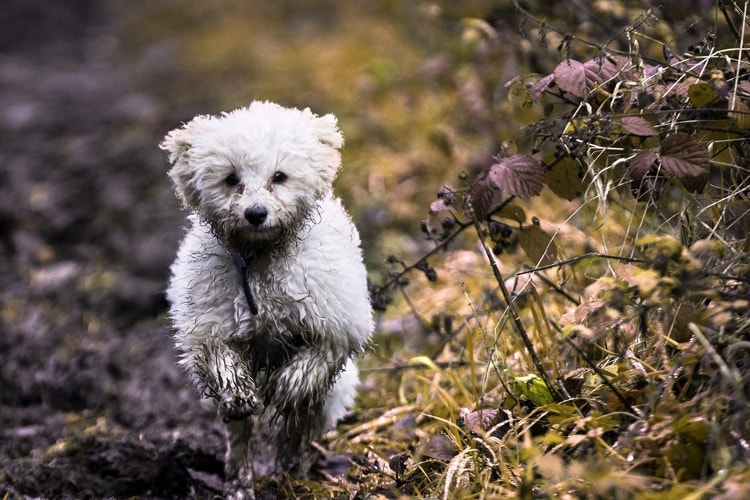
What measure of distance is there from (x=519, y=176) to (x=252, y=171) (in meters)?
1.01

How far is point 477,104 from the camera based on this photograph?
7105 mm

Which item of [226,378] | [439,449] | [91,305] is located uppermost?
[226,378]

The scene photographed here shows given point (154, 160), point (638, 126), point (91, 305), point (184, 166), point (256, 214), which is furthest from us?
point (154, 160)

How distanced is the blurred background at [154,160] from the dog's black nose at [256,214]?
1377 mm

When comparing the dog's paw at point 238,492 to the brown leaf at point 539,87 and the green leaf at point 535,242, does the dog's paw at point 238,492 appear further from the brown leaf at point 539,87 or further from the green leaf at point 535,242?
the brown leaf at point 539,87

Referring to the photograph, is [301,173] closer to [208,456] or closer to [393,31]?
[208,456]

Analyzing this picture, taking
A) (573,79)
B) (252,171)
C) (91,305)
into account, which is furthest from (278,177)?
(91,305)

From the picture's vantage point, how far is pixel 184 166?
3125 mm

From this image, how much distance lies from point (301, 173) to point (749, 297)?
159cm

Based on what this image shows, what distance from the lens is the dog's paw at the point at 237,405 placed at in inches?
120

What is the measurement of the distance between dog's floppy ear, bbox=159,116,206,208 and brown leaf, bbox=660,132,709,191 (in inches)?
67.9

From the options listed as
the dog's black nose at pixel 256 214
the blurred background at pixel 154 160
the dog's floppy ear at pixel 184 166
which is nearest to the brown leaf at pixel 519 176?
the blurred background at pixel 154 160

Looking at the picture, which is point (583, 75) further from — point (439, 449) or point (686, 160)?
point (439, 449)

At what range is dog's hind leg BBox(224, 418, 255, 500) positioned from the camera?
139 inches
